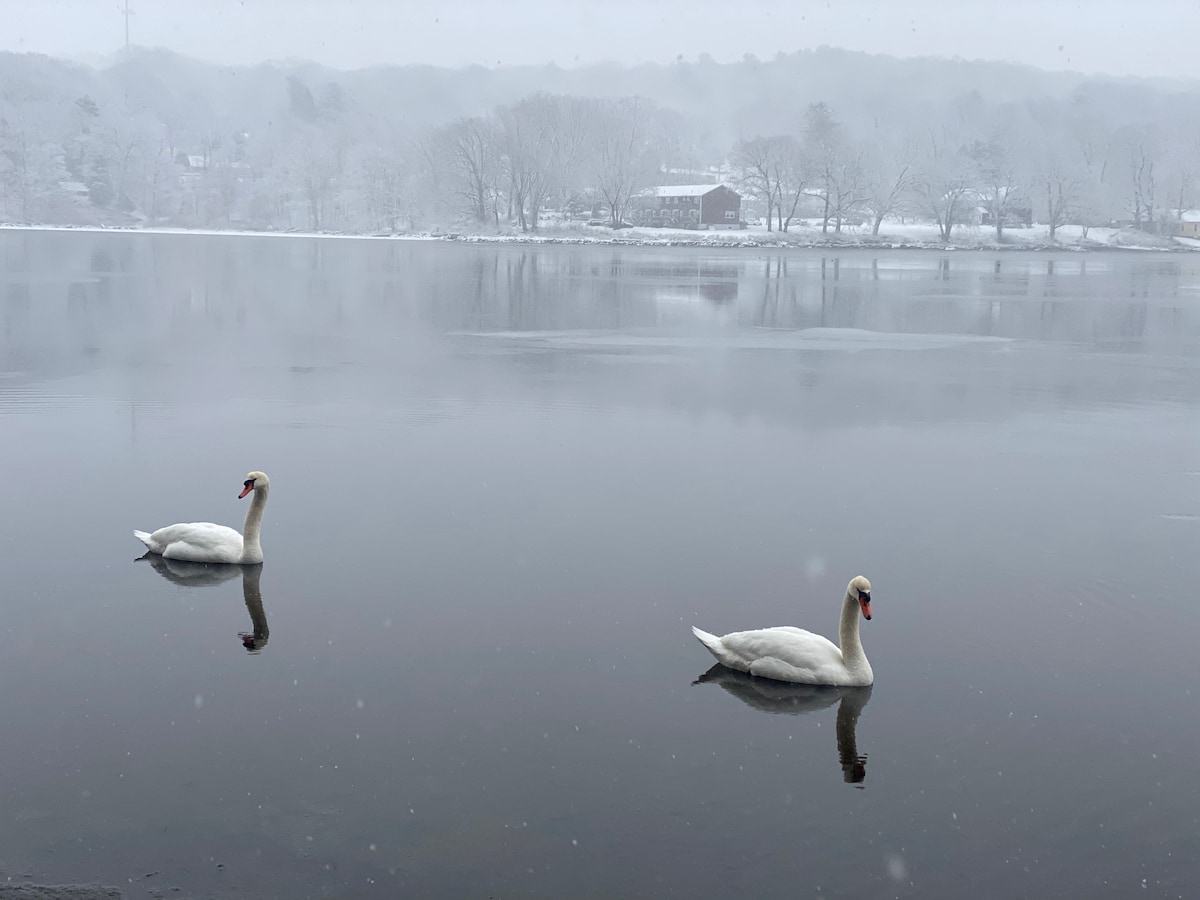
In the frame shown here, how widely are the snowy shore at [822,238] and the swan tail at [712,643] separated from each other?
312ft

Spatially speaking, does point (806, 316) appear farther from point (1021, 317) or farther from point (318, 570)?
point (318, 570)

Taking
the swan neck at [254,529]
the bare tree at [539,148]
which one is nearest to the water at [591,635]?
the swan neck at [254,529]

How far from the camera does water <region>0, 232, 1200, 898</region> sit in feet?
23.9

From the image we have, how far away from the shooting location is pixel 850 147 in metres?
120

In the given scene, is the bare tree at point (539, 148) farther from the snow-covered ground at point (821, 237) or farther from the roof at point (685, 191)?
the roof at point (685, 191)

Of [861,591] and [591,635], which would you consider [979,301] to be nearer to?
[591,635]

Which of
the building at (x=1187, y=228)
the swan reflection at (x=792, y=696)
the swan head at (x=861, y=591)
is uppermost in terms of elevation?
the building at (x=1187, y=228)

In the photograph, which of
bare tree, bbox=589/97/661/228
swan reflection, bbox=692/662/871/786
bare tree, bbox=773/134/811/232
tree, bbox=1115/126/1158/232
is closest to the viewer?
swan reflection, bbox=692/662/871/786

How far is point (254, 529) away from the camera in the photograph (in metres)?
12.1

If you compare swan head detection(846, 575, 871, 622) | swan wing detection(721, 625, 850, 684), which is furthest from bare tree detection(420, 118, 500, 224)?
swan head detection(846, 575, 871, 622)

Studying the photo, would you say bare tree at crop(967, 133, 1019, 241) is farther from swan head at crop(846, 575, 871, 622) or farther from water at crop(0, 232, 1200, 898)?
swan head at crop(846, 575, 871, 622)

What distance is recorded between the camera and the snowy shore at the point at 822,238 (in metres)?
107

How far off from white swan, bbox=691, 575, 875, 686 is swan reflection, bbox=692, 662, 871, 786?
0.18 feet

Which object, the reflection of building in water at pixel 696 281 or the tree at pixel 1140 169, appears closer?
the reflection of building in water at pixel 696 281
